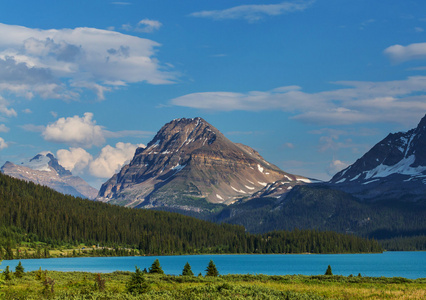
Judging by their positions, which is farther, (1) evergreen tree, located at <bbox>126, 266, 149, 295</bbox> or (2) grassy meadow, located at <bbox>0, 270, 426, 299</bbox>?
(1) evergreen tree, located at <bbox>126, 266, 149, 295</bbox>

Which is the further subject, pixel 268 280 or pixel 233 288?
pixel 268 280

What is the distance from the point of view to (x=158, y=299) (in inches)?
1891

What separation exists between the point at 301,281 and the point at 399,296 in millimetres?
26356

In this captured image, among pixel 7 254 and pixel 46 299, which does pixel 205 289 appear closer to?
pixel 46 299

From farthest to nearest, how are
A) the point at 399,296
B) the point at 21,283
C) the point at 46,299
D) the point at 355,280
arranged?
the point at 355,280, the point at 21,283, the point at 399,296, the point at 46,299

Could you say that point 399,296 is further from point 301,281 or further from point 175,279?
point 175,279

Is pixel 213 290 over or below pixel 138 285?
below

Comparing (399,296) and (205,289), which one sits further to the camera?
(399,296)

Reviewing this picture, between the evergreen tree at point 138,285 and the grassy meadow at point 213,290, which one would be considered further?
the evergreen tree at point 138,285

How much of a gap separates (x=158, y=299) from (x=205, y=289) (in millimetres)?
7850

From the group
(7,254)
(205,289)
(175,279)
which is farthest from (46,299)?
(7,254)

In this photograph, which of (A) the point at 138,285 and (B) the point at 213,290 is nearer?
(B) the point at 213,290

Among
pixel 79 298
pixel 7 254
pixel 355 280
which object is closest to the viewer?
pixel 79 298

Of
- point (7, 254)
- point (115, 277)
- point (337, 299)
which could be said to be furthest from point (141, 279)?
point (7, 254)
